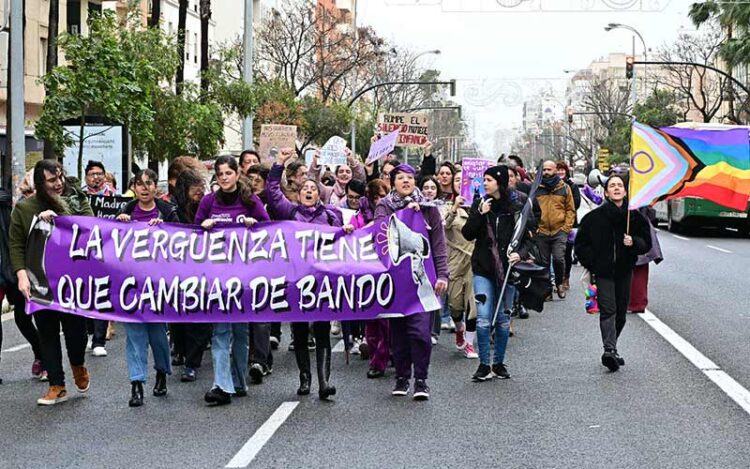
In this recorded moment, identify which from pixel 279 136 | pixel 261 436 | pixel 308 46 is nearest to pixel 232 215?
pixel 261 436

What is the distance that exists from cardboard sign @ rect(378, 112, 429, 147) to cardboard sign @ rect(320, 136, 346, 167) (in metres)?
8.26

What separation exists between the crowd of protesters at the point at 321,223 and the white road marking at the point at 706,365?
29.9 inches

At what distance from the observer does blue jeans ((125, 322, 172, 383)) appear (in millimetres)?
9695

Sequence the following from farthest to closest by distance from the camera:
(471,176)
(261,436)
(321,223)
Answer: (471,176), (321,223), (261,436)

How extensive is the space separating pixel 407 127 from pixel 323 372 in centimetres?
1720

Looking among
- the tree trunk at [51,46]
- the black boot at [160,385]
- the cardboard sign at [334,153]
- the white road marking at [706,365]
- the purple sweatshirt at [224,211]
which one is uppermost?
the tree trunk at [51,46]

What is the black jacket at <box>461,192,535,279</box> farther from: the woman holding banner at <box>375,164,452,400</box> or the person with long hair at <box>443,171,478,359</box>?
the person with long hair at <box>443,171,478,359</box>

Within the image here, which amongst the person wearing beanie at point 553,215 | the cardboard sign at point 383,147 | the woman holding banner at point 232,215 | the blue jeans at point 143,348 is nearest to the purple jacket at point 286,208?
the woman holding banner at point 232,215

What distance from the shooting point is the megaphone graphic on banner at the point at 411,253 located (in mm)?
10016

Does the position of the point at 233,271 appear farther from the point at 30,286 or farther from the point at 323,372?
the point at 30,286

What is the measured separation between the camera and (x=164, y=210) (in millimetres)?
11250

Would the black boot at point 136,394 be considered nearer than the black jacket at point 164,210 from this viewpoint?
Yes

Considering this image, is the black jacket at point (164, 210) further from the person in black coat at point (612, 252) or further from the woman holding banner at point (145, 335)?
the person in black coat at point (612, 252)

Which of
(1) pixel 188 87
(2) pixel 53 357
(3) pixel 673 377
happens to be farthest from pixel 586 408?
(1) pixel 188 87
